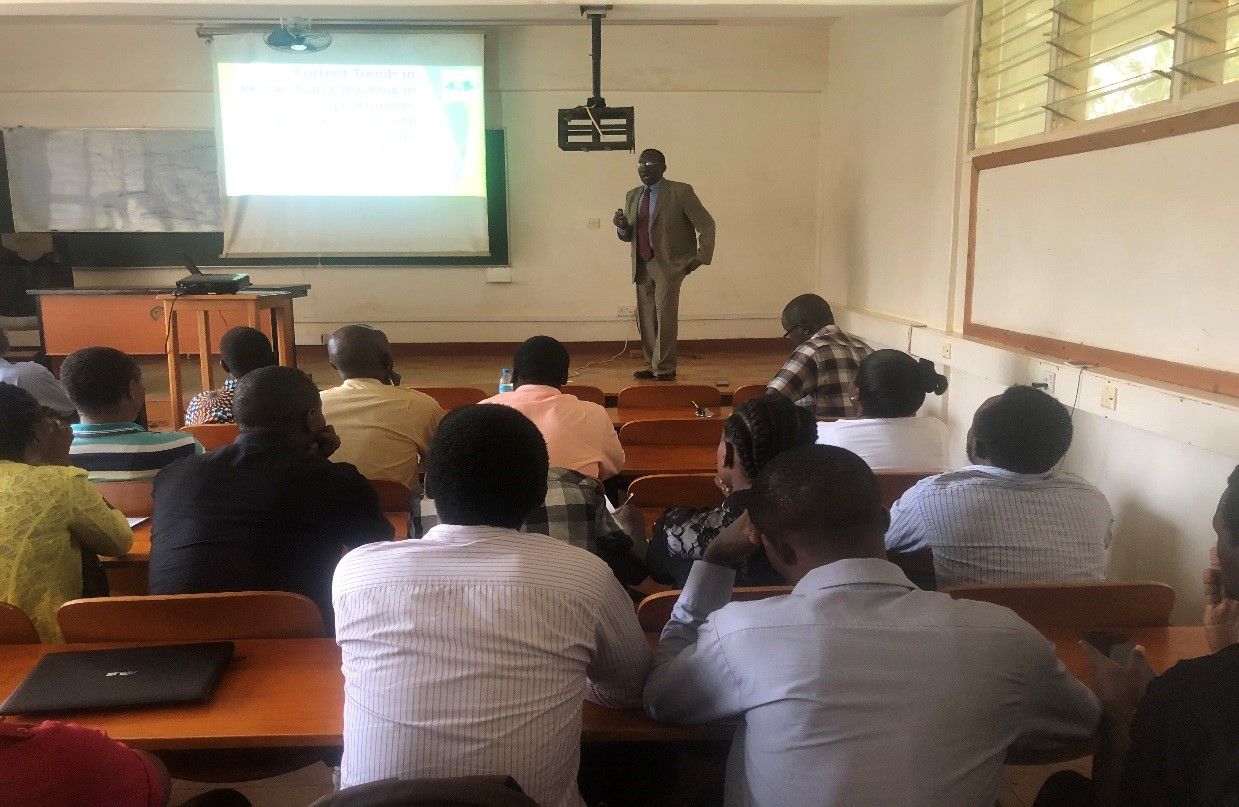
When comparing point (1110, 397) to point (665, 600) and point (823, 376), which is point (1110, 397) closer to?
point (823, 376)

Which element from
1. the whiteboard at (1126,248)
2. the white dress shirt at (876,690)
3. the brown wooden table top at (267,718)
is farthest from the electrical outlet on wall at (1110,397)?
the brown wooden table top at (267,718)

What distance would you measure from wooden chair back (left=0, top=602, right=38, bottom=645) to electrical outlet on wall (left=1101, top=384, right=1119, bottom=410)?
320cm

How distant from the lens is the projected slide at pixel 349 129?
6984 millimetres

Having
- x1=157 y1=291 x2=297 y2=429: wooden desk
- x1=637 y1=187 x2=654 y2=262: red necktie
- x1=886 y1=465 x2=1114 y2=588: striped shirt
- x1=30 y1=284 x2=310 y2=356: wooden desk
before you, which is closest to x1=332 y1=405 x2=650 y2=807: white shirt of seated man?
x1=886 y1=465 x2=1114 y2=588: striped shirt

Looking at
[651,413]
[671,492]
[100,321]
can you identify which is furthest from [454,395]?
[100,321]

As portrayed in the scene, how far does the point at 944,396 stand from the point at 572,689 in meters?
4.12

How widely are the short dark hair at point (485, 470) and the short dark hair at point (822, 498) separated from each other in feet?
1.15

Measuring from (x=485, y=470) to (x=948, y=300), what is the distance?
4091 mm

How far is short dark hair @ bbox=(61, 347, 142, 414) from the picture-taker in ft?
7.93

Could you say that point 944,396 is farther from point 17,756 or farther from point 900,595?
point 17,756

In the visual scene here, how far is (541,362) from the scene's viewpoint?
280 cm

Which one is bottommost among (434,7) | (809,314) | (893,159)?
(809,314)

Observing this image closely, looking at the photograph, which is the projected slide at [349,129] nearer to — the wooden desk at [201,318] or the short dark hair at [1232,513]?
the wooden desk at [201,318]

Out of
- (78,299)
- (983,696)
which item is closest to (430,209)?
(78,299)
